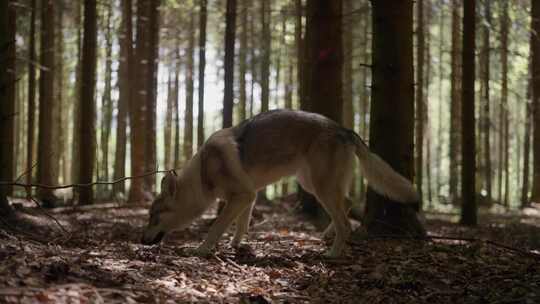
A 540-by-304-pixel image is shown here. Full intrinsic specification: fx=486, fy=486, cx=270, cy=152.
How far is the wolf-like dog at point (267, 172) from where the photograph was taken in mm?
6500

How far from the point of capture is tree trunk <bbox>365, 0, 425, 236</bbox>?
Result: 7.19 metres

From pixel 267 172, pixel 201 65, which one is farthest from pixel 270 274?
pixel 201 65

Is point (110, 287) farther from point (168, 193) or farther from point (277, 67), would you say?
point (277, 67)

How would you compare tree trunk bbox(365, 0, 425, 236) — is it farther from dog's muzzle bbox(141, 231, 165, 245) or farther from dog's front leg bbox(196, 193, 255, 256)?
dog's muzzle bbox(141, 231, 165, 245)

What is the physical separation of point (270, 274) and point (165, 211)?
8.25ft

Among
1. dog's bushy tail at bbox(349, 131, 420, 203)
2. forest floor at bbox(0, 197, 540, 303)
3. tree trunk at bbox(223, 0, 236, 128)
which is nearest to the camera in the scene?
forest floor at bbox(0, 197, 540, 303)

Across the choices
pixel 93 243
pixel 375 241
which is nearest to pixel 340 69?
pixel 375 241

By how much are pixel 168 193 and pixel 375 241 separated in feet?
10.1

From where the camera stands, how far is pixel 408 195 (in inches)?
251

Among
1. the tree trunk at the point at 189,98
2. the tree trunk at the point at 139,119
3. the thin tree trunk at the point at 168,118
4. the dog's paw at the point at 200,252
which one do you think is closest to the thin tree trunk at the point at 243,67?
the tree trunk at the point at 189,98

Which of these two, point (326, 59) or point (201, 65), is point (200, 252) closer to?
point (326, 59)

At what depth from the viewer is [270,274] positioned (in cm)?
512

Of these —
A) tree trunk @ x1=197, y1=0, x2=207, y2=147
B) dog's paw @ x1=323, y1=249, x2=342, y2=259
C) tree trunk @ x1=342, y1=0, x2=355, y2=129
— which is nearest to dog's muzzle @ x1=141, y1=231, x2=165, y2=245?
dog's paw @ x1=323, y1=249, x2=342, y2=259

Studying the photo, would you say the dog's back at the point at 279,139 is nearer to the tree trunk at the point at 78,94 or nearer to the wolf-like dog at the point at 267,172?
the wolf-like dog at the point at 267,172
